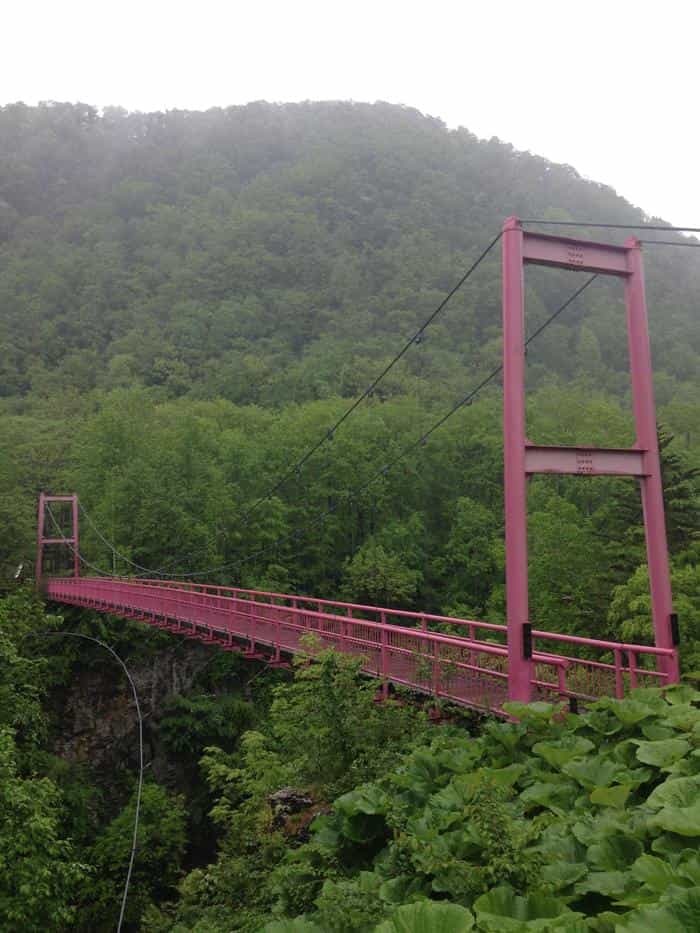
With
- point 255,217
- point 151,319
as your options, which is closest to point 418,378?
point 151,319

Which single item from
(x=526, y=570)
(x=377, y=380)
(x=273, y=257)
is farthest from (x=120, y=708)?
(x=273, y=257)

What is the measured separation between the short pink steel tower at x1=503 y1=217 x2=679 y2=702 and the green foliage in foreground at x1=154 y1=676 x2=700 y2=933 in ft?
4.10

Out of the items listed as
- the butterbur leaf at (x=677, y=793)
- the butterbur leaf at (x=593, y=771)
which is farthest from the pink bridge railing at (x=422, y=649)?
the butterbur leaf at (x=677, y=793)

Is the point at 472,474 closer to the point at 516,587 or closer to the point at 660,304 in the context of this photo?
the point at 516,587

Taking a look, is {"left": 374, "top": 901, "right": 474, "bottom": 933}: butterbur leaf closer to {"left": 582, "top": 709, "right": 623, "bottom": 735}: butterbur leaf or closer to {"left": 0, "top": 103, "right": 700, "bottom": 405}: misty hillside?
{"left": 582, "top": 709, "right": 623, "bottom": 735}: butterbur leaf

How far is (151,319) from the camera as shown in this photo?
213 feet

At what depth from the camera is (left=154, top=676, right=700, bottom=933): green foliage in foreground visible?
124 inches

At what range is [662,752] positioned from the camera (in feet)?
15.3

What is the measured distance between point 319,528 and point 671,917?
2837cm

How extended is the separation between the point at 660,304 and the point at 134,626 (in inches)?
1946

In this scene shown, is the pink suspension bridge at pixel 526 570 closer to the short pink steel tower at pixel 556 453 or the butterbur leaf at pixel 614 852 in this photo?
the short pink steel tower at pixel 556 453

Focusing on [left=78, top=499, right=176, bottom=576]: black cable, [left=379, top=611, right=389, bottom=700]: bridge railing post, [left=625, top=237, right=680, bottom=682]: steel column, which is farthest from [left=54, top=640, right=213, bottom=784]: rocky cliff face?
[left=625, top=237, right=680, bottom=682]: steel column

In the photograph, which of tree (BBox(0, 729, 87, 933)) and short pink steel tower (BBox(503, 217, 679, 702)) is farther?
tree (BBox(0, 729, 87, 933))

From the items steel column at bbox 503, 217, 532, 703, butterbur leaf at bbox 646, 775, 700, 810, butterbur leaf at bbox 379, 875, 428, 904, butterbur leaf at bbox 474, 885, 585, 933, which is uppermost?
steel column at bbox 503, 217, 532, 703
